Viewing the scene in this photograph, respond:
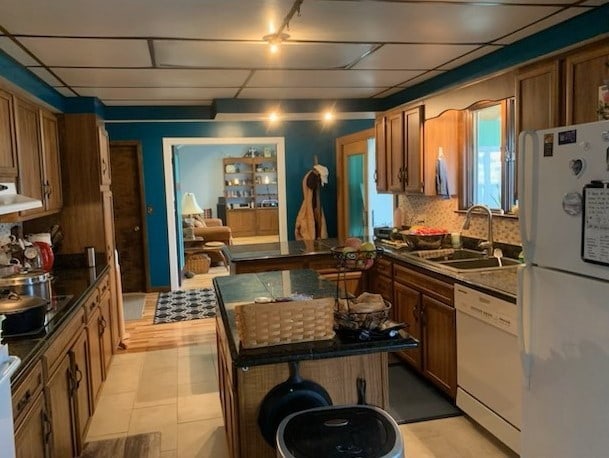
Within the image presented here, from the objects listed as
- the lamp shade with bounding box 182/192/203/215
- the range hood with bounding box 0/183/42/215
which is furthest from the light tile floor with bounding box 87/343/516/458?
the lamp shade with bounding box 182/192/203/215

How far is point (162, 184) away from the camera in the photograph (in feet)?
22.7

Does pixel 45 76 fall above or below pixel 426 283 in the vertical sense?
above

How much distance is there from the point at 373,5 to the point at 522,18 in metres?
0.92

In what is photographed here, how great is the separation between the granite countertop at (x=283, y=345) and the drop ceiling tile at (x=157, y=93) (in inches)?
79.8

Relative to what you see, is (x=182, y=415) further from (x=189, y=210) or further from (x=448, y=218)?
(x=189, y=210)

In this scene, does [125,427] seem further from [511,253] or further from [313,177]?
[313,177]

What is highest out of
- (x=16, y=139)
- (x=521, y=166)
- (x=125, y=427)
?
(x=16, y=139)

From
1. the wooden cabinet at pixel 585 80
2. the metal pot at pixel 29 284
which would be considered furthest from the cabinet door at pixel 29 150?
the wooden cabinet at pixel 585 80

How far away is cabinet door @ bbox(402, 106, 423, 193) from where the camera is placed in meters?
4.32

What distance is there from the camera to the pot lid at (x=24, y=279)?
2840 mm

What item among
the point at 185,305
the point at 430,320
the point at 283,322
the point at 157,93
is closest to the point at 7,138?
the point at 157,93

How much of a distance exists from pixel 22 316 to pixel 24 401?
0.45 metres

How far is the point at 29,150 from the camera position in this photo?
3395 millimetres

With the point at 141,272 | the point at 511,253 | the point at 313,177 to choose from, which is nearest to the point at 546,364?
the point at 511,253
